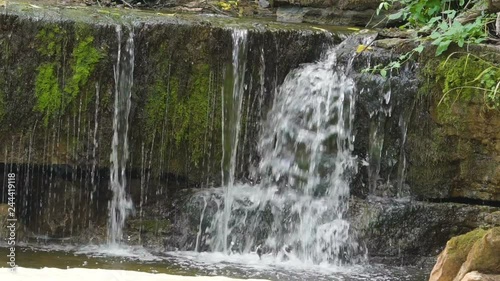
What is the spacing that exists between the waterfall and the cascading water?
2.59ft

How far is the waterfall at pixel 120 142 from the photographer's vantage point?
6891 millimetres

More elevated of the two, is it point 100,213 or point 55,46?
point 55,46

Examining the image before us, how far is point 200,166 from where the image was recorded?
725 cm

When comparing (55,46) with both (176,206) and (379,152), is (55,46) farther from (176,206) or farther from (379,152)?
(379,152)

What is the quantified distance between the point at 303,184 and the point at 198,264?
128cm

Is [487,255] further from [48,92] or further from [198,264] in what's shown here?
[48,92]

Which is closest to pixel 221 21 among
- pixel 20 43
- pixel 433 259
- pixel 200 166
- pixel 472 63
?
→ pixel 200 166

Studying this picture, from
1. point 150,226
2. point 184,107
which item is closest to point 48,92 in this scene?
point 184,107

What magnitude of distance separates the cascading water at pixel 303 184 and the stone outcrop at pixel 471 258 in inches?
91.1

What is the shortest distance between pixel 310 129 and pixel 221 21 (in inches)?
54.9

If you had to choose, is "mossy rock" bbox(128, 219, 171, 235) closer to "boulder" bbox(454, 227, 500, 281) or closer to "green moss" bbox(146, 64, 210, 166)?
"green moss" bbox(146, 64, 210, 166)

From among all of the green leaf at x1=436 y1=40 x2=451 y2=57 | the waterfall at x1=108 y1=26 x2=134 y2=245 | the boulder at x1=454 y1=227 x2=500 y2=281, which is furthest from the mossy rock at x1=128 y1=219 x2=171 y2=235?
the boulder at x1=454 y1=227 x2=500 y2=281

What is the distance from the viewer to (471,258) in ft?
13.1

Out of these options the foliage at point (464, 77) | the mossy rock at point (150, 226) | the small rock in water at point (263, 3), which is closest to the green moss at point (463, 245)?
the foliage at point (464, 77)
